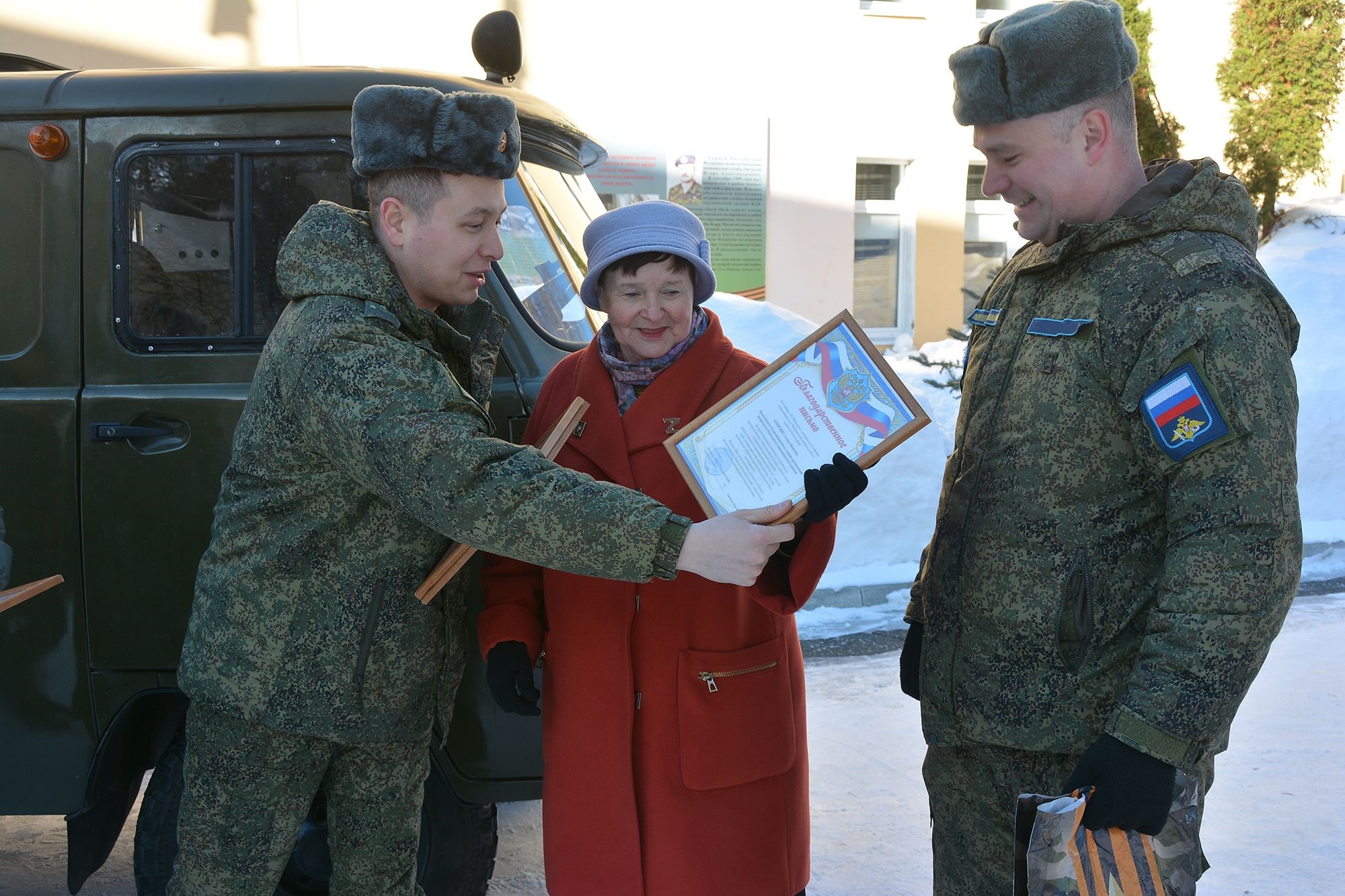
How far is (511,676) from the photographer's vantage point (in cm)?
241

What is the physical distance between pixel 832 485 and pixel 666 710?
0.63 m

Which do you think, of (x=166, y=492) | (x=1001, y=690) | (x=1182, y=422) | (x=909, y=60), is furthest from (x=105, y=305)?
(x=909, y=60)

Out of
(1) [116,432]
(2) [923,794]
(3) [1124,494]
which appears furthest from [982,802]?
(1) [116,432]

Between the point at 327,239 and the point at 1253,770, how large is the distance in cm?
402

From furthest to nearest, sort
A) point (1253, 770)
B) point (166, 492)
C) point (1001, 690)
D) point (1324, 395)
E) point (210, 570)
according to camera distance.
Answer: point (1324, 395), point (1253, 770), point (166, 492), point (210, 570), point (1001, 690)

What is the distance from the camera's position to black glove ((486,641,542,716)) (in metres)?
2.41

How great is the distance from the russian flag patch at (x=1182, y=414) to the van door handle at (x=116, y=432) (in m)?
2.36

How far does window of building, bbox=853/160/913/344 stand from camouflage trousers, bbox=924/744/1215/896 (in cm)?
1131

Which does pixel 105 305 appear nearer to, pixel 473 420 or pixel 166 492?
pixel 166 492

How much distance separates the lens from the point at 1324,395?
28.7 ft

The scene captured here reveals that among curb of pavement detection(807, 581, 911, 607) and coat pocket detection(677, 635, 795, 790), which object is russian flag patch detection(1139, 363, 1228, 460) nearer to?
coat pocket detection(677, 635, 795, 790)

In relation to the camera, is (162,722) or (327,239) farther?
(162,722)

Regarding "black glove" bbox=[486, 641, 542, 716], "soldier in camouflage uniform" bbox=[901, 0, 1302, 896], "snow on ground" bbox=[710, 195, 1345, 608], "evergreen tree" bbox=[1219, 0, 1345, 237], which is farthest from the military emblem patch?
"evergreen tree" bbox=[1219, 0, 1345, 237]

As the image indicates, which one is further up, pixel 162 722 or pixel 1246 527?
pixel 1246 527
